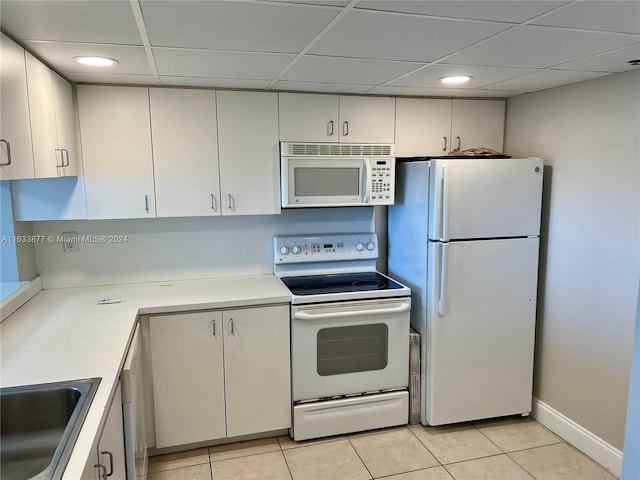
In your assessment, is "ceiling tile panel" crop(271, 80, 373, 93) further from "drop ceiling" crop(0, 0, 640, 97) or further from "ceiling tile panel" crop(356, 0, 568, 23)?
"ceiling tile panel" crop(356, 0, 568, 23)

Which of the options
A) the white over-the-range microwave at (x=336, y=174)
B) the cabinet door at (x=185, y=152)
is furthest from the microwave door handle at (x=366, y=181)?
the cabinet door at (x=185, y=152)

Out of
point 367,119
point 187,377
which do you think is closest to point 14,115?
point 187,377

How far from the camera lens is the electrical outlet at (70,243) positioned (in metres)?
2.90

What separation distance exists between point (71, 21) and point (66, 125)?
100 centimetres

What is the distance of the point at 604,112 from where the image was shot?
2.52 metres

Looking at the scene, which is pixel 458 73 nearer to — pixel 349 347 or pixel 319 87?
pixel 319 87

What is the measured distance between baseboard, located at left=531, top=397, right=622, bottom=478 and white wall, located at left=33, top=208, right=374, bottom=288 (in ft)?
5.48

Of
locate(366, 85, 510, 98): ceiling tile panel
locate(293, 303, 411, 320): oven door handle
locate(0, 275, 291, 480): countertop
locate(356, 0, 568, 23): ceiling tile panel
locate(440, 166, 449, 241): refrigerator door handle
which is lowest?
locate(293, 303, 411, 320): oven door handle

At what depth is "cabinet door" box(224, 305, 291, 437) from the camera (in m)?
2.71

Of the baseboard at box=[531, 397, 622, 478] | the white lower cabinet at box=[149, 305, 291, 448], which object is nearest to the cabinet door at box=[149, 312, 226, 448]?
the white lower cabinet at box=[149, 305, 291, 448]

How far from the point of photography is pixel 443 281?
2779mm

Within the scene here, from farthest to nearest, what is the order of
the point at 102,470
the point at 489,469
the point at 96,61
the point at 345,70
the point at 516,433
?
the point at 516,433, the point at 489,469, the point at 345,70, the point at 96,61, the point at 102,470

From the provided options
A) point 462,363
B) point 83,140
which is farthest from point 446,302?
point 83,140

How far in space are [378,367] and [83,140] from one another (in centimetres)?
220
